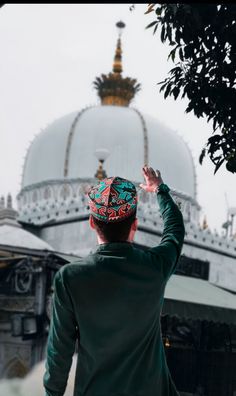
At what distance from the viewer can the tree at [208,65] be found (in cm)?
420

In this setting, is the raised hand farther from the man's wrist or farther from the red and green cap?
the red and green cap

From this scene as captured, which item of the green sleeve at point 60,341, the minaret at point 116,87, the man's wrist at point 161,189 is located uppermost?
the minaret at point 116,87

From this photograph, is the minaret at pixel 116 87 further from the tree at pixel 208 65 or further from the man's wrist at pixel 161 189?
the man's wrist at pixel 161 189

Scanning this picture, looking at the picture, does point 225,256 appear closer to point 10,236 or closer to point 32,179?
point 10,236

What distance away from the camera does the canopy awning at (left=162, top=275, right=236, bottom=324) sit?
8320 mm

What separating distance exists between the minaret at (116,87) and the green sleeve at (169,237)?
78.4 ft

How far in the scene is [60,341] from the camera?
2016 mm

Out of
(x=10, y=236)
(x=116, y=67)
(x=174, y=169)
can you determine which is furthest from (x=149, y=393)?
(x=116, y=67)

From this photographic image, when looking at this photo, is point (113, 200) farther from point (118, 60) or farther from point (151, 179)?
point (118, 60)

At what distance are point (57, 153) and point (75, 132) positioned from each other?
952 mm

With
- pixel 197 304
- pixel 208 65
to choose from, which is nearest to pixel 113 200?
pixel 208 65

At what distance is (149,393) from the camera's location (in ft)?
6.61

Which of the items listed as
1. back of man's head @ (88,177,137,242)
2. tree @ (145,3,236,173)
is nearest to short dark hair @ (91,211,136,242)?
back of man's head @ (88,177,137,242)

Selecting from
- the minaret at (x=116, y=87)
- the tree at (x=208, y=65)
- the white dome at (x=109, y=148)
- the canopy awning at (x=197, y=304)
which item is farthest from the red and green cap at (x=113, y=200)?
the minaret at (x=116, y=87)
